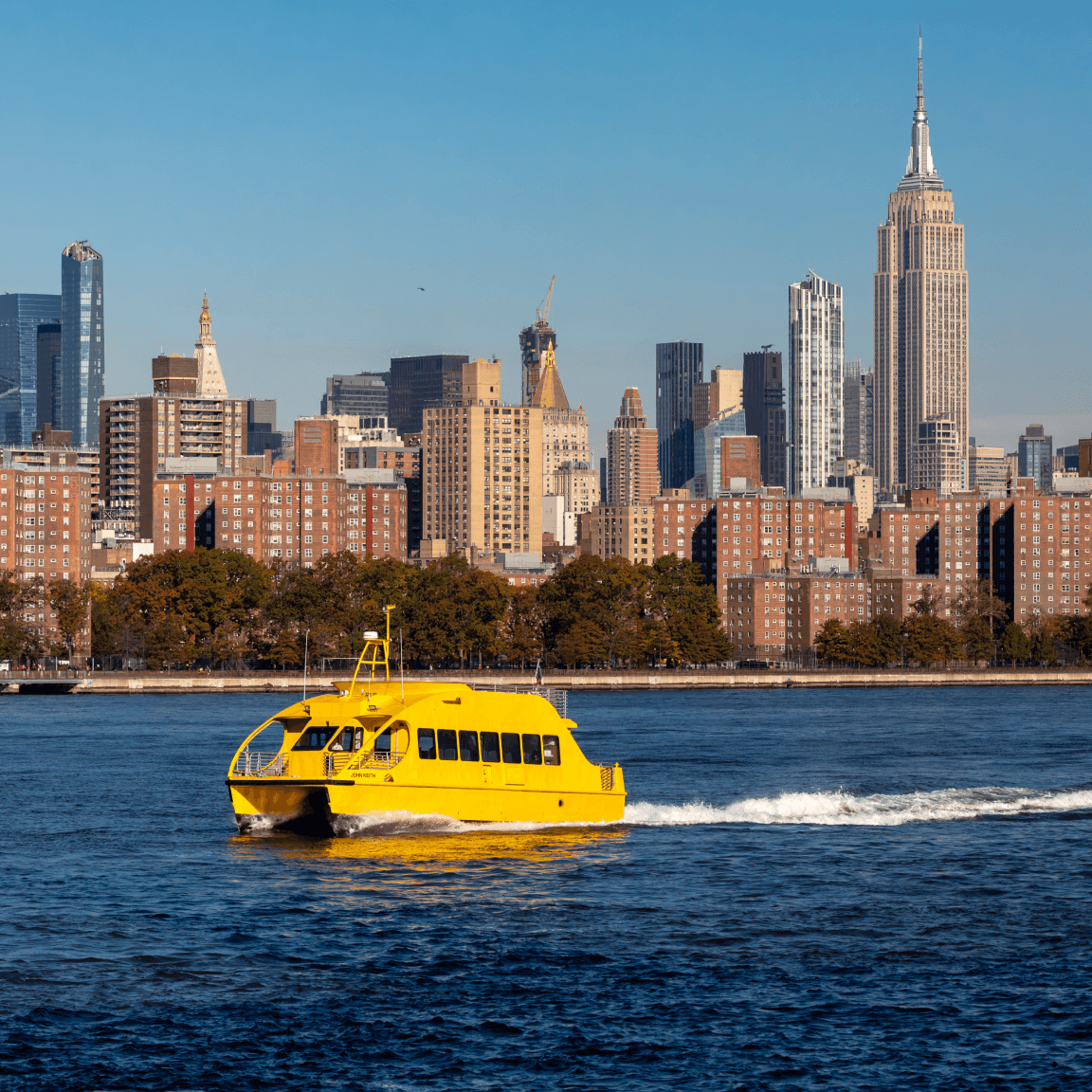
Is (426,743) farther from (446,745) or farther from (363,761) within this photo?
(363,761)

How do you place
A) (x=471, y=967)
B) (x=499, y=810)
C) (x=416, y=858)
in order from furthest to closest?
1. (x=499, y=810)
2. (x=416, y=858)
3. (x=471, y=967)

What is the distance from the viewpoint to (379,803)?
180 feet

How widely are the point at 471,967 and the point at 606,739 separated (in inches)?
2903

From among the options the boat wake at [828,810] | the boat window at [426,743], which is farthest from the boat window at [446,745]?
the boat wake at [828,810]

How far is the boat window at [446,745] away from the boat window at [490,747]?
3.59 ft

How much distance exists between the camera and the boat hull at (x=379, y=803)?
2157 inches

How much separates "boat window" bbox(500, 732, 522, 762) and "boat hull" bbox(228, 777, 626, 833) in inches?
38.7

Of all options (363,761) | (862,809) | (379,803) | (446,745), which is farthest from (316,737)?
(862,809)

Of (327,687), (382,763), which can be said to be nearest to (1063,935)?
(382,763)

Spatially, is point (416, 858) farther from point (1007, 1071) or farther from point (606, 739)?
point (606, 739)

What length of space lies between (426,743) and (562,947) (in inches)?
560

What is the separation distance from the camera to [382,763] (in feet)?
181

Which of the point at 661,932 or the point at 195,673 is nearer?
the point at 661,932

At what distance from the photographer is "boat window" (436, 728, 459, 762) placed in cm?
5597
